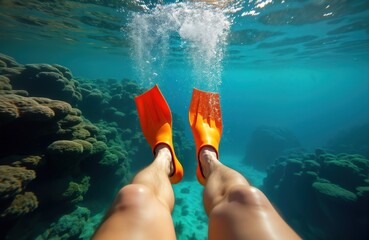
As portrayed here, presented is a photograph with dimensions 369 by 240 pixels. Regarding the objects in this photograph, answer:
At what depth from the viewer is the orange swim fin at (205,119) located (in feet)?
16.4

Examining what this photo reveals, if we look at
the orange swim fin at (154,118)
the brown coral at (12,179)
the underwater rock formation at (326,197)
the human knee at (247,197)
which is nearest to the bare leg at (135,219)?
the human knee at (247,197)

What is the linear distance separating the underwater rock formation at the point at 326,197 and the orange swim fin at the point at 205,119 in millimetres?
8729

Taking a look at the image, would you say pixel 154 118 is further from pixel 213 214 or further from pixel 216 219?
pixel 216 219

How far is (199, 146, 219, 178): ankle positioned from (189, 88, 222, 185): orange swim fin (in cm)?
11

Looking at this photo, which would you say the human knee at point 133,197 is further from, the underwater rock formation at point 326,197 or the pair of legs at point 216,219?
the underwater rock formation at point 326,197

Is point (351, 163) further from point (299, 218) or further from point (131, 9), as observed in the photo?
point (131, 9)

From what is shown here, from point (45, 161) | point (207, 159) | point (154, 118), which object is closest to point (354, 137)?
point (154, 118)

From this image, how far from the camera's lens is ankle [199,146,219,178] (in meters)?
3.74

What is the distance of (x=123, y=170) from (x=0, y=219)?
23.8 feet

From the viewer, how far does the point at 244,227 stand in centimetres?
161

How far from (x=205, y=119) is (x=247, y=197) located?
14.6ft

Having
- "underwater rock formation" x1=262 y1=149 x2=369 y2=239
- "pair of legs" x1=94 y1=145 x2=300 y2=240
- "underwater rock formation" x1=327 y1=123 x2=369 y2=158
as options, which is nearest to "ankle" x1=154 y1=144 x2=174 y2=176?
"pair of legs" x1=94 y1=145 x2=300 y2=240

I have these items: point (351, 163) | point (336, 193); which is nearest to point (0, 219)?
point (336, 193)

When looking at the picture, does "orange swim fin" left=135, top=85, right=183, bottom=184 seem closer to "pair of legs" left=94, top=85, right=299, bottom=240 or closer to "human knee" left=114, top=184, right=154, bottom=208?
"pair of legs" left=94, top=85, right=299, bottom=240
